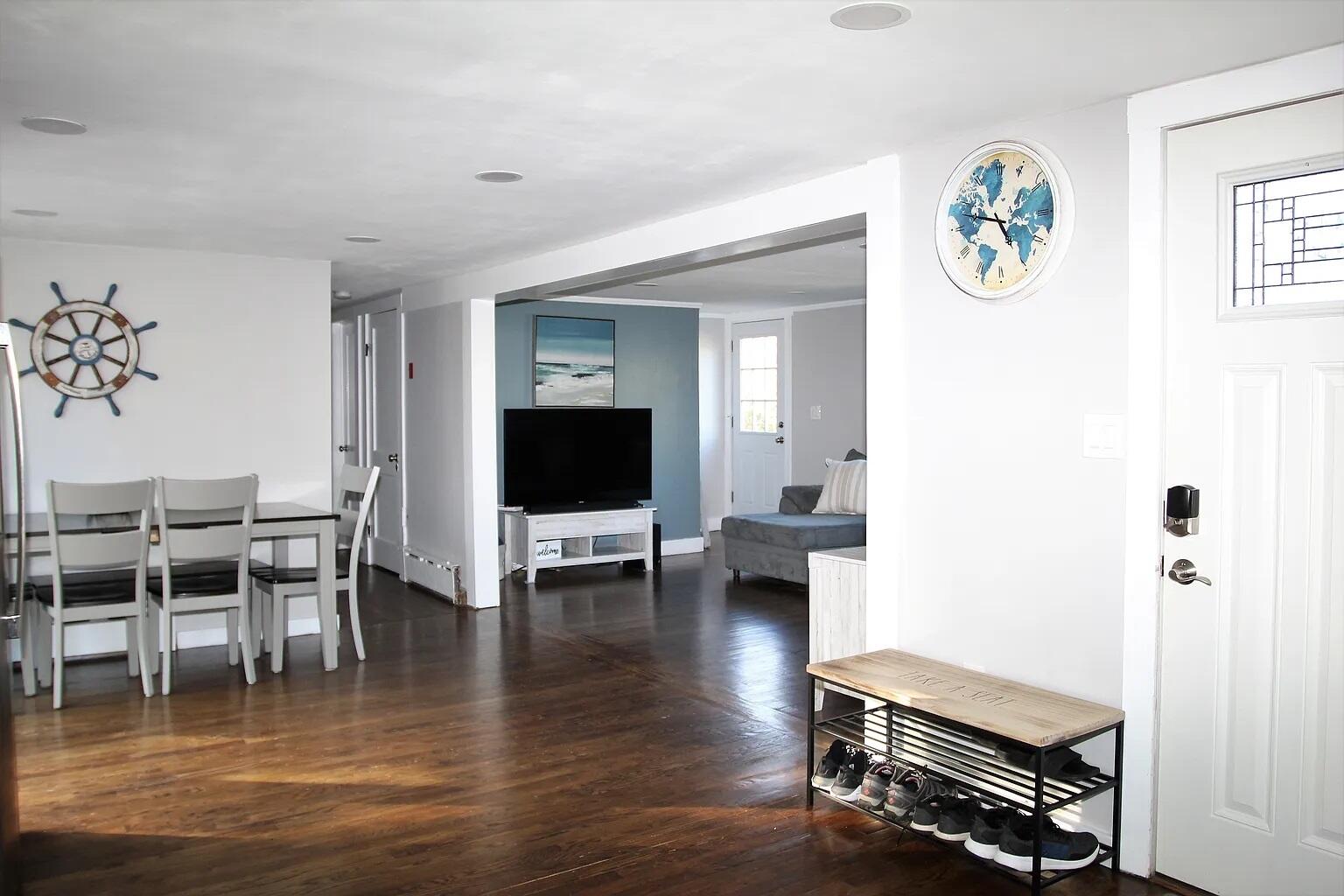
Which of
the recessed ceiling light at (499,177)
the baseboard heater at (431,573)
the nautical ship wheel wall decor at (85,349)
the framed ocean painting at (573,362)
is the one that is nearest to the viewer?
the recessed ceiling light at (499,177)

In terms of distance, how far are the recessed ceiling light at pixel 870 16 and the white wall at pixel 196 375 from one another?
4.65m

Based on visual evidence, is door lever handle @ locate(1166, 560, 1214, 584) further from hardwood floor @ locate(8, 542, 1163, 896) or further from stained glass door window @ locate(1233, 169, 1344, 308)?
hardwood floor @ locate(8, 542, 1163, 896)

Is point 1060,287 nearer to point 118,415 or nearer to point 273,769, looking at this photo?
point 273,769

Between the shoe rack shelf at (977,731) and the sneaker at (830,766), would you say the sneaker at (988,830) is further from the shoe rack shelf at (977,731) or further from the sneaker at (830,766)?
the sneaker at (830,766)

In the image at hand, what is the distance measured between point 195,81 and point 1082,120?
2.53 m

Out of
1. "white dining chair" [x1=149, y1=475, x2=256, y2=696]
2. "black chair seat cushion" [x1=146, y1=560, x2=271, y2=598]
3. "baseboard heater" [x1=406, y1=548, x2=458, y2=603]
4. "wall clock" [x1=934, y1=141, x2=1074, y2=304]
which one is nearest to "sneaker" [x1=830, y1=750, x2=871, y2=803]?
"wall clock" [x1=934, y1=141, x2=1074, y2=304]

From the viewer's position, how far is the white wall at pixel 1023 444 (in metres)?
3.01

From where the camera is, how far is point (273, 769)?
12.4ft

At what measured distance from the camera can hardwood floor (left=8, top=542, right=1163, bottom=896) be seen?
2930 mm

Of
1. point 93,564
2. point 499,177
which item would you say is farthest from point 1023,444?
point 93,564

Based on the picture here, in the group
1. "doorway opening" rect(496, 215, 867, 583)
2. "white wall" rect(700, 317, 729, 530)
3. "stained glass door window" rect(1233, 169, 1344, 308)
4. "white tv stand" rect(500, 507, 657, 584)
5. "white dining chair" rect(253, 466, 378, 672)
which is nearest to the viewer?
"stained glass door window" rect(1233, 169, 1344, 308)

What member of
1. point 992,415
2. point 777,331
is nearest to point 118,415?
point 992,415

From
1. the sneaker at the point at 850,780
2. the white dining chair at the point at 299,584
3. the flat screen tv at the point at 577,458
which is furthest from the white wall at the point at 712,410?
the sneaker at the point at 850,780

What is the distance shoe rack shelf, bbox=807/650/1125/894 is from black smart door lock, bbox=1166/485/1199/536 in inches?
21.8
